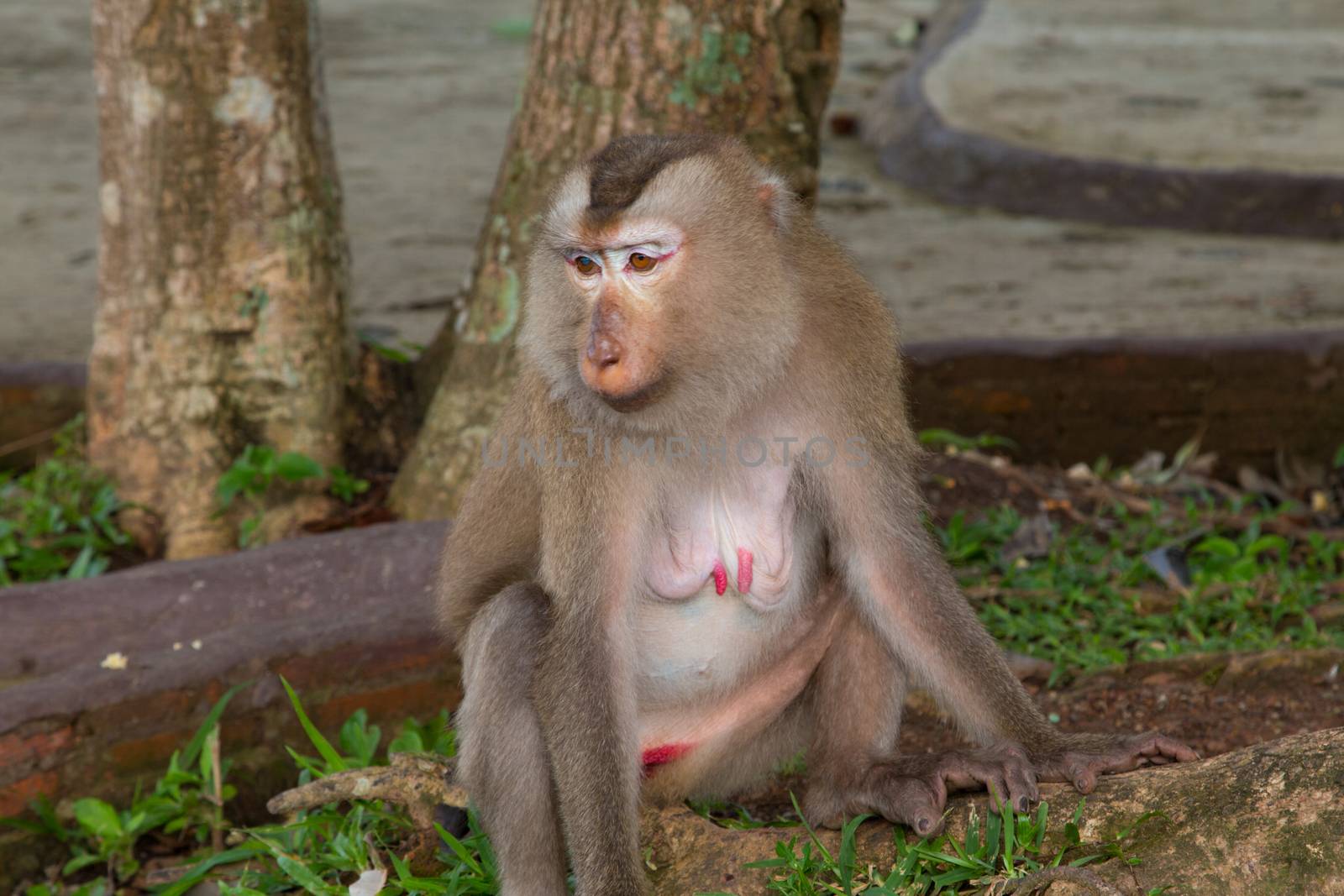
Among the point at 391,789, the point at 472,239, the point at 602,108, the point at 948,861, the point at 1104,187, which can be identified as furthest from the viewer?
the point at 1104,187

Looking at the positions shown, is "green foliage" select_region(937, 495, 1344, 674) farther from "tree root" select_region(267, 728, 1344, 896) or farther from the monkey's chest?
"tree root" select_region(267, 728, 1344, 896)

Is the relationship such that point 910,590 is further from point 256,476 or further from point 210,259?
point 210,259

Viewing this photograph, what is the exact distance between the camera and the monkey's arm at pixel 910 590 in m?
2.60

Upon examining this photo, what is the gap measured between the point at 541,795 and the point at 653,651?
0.35m

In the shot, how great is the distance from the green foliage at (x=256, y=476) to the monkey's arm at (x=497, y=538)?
5.10 feet

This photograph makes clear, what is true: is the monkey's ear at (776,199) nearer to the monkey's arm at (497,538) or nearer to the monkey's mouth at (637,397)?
the monkey's mouth at (637,397)

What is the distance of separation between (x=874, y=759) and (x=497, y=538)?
802 millimetres

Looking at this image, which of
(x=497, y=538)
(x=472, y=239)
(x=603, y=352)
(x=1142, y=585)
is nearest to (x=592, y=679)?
(x=497, y=538)

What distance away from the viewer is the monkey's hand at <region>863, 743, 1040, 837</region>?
2381 millimetres

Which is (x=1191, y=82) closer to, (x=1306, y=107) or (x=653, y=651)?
(x=1306, y=107)

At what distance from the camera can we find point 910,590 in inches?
104

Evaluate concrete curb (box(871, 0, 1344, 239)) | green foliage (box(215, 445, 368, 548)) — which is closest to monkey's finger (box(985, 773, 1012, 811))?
green foliage (box(215, 445, 368, 548))

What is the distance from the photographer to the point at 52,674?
3.27 m

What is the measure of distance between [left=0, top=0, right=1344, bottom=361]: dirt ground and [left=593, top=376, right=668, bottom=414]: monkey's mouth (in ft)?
8.31
